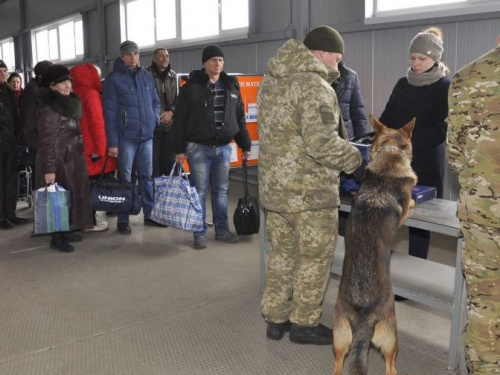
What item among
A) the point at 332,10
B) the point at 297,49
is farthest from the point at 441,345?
the point at 332,10

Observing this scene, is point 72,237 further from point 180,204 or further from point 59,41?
point 59,41

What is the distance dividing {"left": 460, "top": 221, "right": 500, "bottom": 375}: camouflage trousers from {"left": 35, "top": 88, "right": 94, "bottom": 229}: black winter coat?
3138mm

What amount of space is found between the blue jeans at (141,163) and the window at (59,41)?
777 cm

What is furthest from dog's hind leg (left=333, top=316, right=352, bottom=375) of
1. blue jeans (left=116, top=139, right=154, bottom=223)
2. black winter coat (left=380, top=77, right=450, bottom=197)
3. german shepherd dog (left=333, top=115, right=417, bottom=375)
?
blue jeans (left=116, top=139, right=154, bottom=223)

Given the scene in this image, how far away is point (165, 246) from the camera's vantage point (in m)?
4.45

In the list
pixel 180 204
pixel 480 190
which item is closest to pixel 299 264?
pixel 480 190

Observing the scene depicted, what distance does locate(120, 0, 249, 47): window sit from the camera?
7633 millimetres

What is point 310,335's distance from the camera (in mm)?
2705

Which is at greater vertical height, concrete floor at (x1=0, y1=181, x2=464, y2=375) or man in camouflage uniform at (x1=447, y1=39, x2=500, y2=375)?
man in camouflage uniform at (x1=447, y1=39, x2=500, y2=375)

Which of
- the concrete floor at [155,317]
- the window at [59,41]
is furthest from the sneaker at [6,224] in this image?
the window at [59,41]

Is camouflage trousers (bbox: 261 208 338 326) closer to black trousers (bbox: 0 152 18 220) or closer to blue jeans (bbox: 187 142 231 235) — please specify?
blue jeans (bbox: 187 142 231 235)

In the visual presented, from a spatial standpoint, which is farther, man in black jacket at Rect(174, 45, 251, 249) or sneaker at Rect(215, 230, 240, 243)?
sneaker at Rect(215, 230, 240, 243)

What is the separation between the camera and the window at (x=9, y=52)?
594 inches

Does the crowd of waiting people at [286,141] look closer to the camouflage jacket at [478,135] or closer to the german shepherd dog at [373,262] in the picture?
the camouflage jacket at [478,135]
